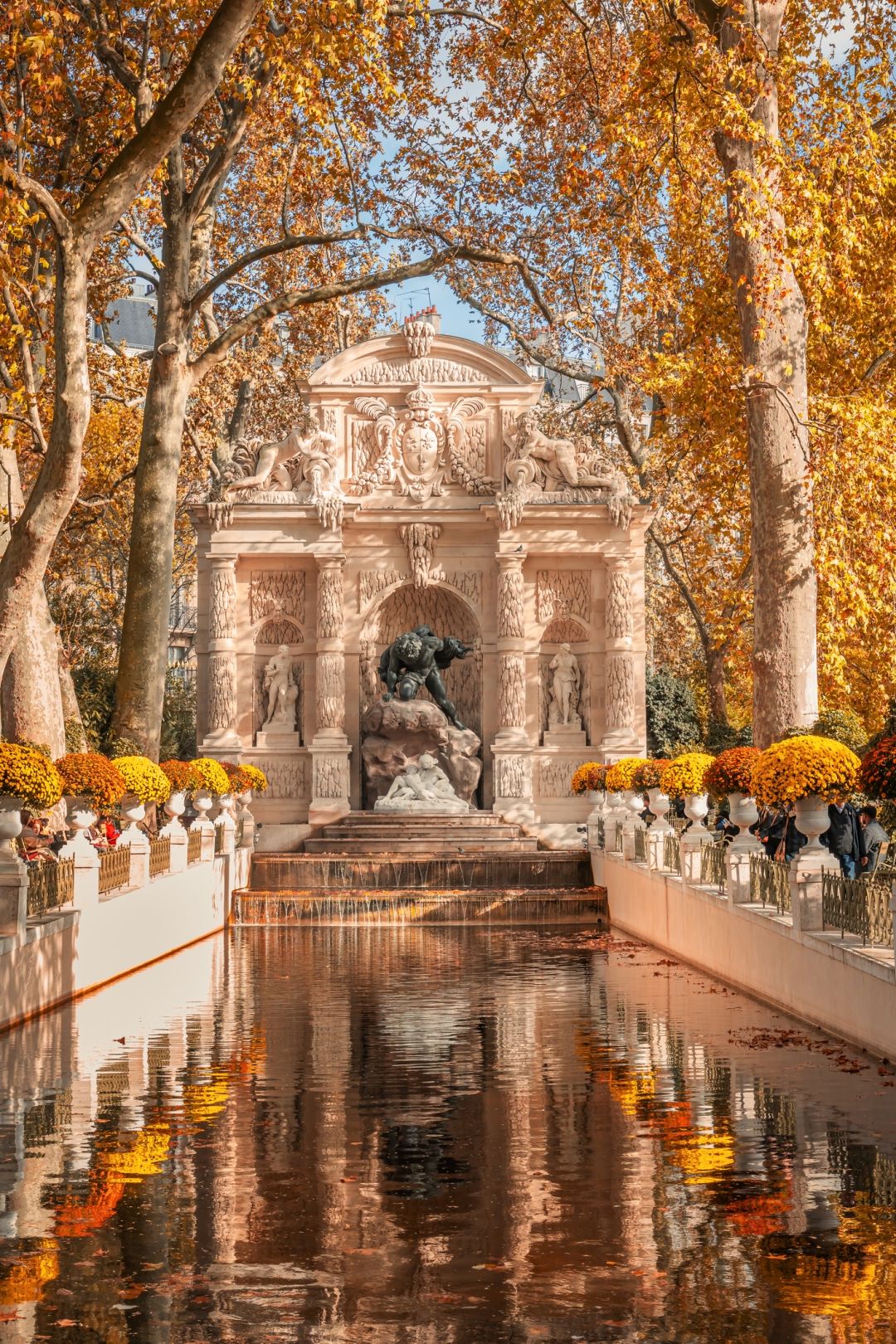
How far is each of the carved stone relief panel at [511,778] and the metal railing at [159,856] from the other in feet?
35.7

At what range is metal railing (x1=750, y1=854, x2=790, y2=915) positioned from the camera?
616 inches

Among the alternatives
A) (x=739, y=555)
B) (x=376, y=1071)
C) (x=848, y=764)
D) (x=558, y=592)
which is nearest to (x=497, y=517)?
(x=558, y=592)

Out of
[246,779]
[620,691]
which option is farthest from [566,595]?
[246,779]

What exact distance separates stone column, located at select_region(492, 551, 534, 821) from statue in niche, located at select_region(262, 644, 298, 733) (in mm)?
3772

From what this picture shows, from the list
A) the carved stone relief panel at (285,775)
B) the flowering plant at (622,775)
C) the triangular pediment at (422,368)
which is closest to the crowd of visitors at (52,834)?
the flowering plant at (622,775)

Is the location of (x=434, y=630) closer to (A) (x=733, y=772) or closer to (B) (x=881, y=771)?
(A) (x=733, y=772)

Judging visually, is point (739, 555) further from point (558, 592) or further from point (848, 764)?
point (848, 764)

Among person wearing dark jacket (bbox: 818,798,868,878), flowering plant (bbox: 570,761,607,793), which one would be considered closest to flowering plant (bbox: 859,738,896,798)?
person wearing dark jacket (bbox: 818,798,868,878)

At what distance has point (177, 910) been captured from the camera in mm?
21266

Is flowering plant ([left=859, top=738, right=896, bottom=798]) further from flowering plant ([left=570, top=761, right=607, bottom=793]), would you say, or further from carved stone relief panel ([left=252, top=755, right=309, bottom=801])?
carved stone relief panel ([left=252, top=755, right=309, bottom=801])

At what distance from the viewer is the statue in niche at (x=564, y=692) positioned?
109 ft

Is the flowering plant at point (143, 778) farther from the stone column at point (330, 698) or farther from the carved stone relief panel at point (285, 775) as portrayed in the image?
the carved stone relief panel at point (285, 775)

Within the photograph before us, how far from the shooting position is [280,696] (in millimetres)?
33500

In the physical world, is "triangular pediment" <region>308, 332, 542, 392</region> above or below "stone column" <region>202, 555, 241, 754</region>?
above
